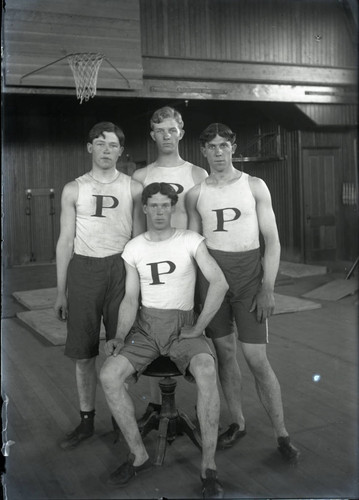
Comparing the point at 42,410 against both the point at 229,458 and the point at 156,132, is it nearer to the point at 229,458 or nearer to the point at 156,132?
the point at 229,458

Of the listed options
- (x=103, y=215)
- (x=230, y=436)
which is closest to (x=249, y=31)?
(x=103, y=215)

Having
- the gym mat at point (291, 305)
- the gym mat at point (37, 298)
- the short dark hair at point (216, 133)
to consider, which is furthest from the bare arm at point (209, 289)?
the gym mat at point (37, 298)

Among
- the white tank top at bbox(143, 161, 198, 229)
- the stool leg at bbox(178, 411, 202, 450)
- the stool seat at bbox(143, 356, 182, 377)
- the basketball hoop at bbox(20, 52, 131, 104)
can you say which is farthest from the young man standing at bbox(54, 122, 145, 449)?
the basketball hoop at bbox(20, 52, 131, 104)

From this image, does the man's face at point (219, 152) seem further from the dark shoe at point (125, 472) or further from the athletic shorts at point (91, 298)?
the dark shoe at point (125, 472)

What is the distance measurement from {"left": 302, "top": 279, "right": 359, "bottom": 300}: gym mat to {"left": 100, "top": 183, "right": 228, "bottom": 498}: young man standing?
4.96 metres

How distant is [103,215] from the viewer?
3215 mm

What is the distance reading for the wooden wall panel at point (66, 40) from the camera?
7531 millimetres

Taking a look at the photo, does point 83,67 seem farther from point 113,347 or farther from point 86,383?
point 113,347

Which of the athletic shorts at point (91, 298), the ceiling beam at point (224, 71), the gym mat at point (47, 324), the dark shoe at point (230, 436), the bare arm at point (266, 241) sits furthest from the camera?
the ceiling beam at point (224, 71)

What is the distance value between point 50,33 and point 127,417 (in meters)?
6.02

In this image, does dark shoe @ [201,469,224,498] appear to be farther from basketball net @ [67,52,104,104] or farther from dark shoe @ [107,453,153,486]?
basketball net @ [67,52,104,104]

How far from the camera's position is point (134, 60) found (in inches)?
332

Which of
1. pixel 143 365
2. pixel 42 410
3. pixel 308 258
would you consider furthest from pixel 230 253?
pixel 42 410

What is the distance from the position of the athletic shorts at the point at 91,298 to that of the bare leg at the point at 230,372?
648mm
